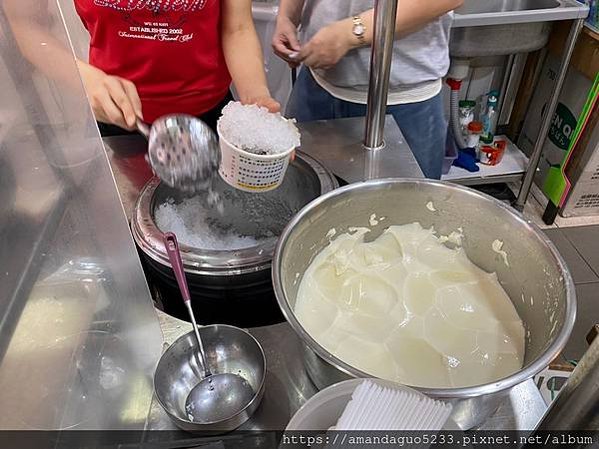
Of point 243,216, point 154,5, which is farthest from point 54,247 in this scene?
point 154,5

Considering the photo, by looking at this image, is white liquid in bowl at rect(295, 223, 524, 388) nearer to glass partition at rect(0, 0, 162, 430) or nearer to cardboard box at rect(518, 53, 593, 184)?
glass partition at rect(0, 0, 162, 430)

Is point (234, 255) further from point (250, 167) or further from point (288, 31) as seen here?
point (288, 31)

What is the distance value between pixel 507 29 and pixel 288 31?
887 mm

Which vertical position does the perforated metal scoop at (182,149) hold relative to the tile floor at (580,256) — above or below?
above

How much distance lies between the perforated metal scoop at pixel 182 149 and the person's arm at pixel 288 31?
1.61ft

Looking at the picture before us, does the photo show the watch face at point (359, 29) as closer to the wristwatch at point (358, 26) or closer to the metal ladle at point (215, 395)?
the wristwatch at point (358, 26)

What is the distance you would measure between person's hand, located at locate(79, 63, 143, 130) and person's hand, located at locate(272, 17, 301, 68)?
47cm

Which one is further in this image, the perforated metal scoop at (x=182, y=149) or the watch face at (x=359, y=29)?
the watch face at (x=359, y=29)

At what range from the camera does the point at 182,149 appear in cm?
79

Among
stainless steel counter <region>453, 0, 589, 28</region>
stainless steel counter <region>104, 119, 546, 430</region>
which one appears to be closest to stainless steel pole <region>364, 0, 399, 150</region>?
stainless steel counter <region>104, 119, 546, 430</region>

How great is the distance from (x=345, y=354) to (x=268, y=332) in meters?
0.12

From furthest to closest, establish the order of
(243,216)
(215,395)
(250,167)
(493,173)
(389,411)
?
(493,173) → (243,216) → (250,167) → (215,395) → (389,411)

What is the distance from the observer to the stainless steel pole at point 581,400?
1.31 ft

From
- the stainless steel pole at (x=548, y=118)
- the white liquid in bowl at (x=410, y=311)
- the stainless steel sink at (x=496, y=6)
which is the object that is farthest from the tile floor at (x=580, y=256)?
the white liquid in bowl at (x=410, y=311)
